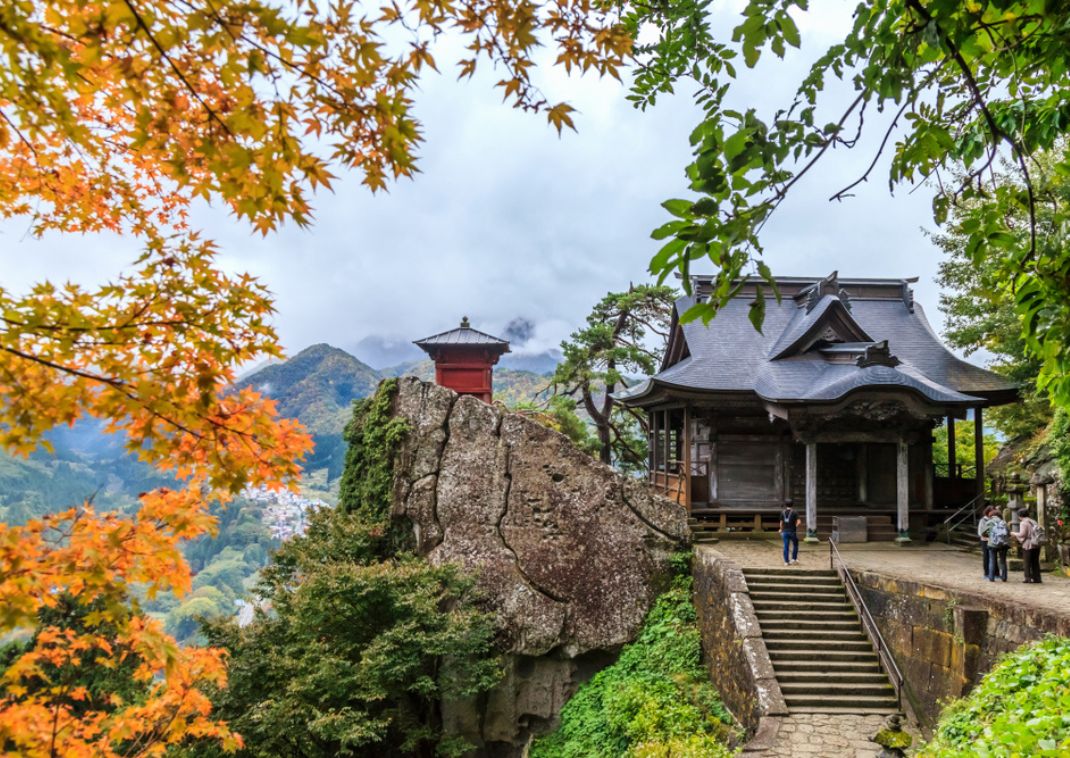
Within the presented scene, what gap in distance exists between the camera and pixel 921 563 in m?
11.9

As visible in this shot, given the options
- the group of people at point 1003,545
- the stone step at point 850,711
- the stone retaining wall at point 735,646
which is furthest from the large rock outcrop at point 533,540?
the group of people at point 1003,545

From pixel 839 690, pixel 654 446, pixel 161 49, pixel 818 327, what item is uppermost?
pixel 818 327

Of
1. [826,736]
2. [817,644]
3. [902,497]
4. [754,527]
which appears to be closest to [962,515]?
[902,497]

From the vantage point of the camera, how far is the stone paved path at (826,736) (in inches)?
286

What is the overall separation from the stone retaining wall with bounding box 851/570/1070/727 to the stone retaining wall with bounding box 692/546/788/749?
1779 millimetres

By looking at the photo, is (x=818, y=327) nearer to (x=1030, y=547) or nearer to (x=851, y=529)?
(x=851, y=529)

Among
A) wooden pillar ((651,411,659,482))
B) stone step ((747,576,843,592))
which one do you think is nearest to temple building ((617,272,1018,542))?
wooden pillar ((651,411,659,482))

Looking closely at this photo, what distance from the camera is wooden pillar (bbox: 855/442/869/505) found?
643 inches

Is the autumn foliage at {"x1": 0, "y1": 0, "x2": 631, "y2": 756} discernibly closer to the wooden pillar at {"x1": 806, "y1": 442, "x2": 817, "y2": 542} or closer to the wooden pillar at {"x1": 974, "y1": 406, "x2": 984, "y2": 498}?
the wooden pillar at {"x1": 806, "y1": 442, "x2": 817, "y2": 542}

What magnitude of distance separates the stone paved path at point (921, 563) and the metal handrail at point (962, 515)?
0.64 m

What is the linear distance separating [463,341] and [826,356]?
10.5 metres

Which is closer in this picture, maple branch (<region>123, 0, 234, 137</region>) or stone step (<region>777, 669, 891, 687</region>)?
maple branch (<region>123, 0, 234, 137</region>)

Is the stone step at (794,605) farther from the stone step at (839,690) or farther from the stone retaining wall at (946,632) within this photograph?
the stone step at (839,690)

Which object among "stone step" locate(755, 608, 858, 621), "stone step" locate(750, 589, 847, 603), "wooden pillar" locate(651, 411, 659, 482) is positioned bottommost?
"stone step" locate(755, 608, 858, 621)
